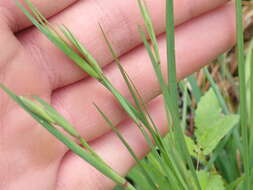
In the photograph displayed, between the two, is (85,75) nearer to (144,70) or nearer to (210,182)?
(144,70)

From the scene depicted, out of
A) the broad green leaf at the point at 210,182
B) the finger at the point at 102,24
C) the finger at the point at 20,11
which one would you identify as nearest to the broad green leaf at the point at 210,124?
the broad green leaf at the point at 210,182

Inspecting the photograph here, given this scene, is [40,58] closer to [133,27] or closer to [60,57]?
[60,57]

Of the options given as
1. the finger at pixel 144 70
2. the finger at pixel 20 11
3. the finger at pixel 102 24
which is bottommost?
the finger at pixel 144 70

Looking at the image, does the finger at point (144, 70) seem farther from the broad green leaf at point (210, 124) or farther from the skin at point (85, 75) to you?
the broad green leaf at point (210, 124)

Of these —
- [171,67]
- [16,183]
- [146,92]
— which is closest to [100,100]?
[146,92]

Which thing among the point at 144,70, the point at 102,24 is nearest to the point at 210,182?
the point at 144,70

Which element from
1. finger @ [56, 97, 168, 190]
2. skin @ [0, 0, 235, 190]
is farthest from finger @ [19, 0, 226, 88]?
finger @ [56, 97, 168, 190]
